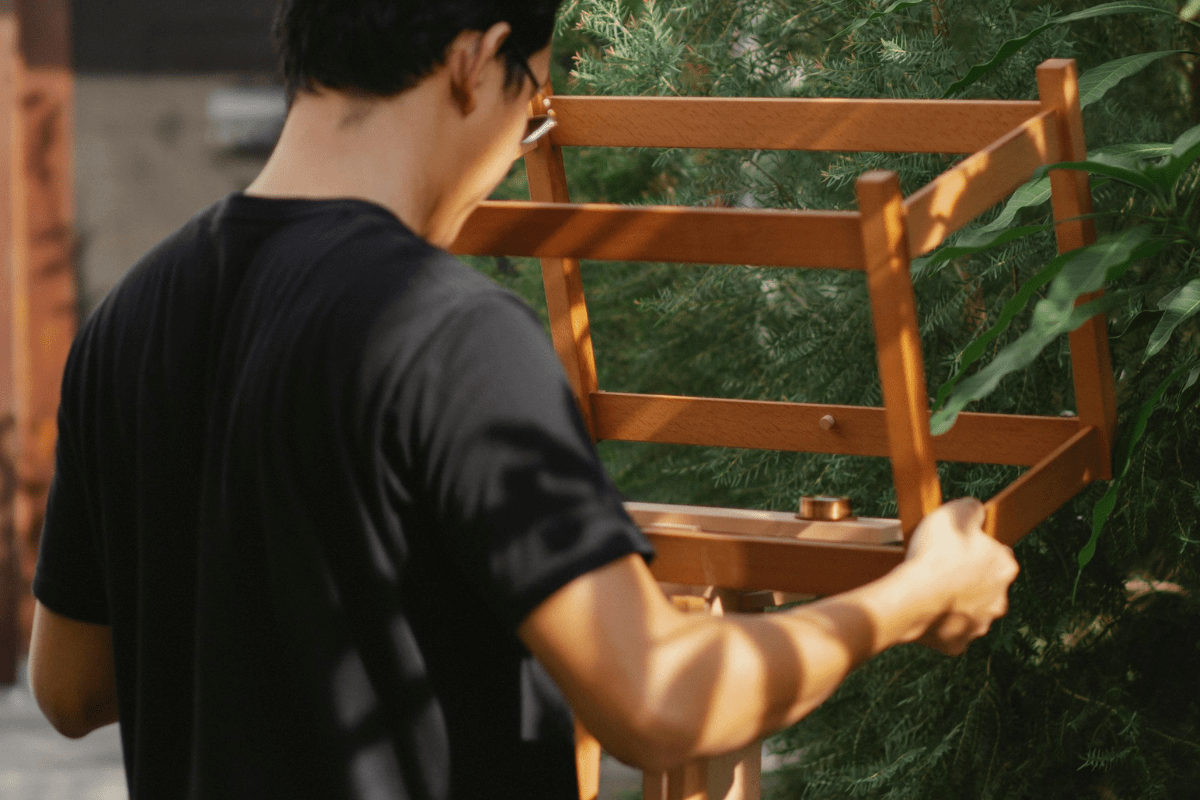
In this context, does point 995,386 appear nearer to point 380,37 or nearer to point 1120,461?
point 1120,461

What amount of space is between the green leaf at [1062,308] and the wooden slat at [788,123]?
0.17 metres

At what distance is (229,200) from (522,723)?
14.8 inches

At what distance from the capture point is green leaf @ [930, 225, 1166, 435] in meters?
0.99

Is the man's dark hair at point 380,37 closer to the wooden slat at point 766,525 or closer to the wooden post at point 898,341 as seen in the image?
the wooden post at point 898,341

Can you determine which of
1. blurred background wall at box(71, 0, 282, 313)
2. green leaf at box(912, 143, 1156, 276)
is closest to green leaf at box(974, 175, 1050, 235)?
green leaf at box(912, 143, 1156, 276)

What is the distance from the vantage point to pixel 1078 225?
3.93 ft

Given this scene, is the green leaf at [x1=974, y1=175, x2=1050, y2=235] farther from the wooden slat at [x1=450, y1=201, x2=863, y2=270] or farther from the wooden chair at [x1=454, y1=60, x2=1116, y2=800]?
the wooden slat at [x1=450, y1=201, x2=863, y2=270]

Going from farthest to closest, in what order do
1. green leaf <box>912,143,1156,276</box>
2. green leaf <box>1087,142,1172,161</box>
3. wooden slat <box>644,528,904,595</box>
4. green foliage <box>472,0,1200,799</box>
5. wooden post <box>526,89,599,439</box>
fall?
1. green foliage <box>472,0,1200,799</box>
2. wooden post <box>526,89,599,439</box>
3. green leaf <box>1087,142,1172,161</box>
4. green leaf <box>912,143,1156,276</box>
5. wooden slat <box>644,528,904,595</box>

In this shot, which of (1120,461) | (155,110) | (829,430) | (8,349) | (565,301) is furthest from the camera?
(155,110)

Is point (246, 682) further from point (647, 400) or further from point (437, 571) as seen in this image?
point (647, 400)

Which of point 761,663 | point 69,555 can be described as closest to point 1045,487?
point 761,663

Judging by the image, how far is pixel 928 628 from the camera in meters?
0.89

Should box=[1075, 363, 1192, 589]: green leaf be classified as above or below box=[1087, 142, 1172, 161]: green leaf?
below

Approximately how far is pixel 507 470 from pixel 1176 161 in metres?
0.71
